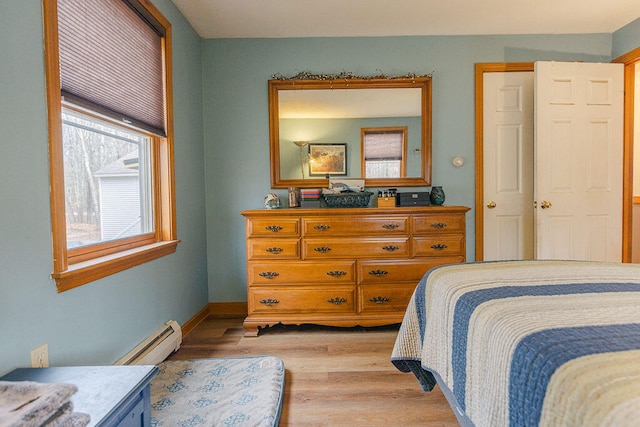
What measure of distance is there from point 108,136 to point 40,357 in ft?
3.79

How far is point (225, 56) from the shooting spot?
3041mm

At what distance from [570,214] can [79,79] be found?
11.9 feet

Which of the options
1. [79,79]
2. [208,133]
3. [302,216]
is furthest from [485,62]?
[79,79]

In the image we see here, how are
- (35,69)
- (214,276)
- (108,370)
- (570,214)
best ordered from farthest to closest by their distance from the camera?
(214,276) < (570,214) < (35,69) < (108,370)

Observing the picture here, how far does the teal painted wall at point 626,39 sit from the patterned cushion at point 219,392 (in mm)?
3831

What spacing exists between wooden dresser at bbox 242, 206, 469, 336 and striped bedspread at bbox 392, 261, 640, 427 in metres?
1.03

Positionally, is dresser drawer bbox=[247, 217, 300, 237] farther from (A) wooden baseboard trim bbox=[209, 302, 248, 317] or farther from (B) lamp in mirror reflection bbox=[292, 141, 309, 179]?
(A) wooden baseboard trim bbox=[209, 302, 248, 317]

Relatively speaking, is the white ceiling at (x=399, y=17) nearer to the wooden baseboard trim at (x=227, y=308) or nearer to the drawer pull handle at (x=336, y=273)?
the drawer pull handle at (x=336, y=273)

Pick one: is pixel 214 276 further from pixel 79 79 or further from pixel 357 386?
pixel 79 79

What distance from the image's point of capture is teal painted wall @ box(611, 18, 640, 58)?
9.26ft

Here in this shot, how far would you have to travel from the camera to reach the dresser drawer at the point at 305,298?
2566 millimetres

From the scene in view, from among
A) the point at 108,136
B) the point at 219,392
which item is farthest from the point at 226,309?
the point at 108,136

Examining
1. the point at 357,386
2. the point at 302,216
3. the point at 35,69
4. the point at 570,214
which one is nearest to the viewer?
the point at 35,69

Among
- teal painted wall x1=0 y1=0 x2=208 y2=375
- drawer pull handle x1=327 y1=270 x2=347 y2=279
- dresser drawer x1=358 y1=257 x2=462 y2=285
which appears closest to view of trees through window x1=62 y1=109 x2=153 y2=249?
teal painted wall x1=0 y1=0 x2=208 y2=375
